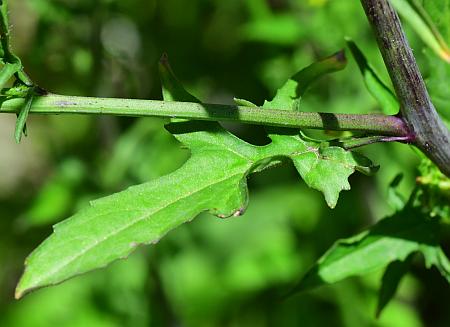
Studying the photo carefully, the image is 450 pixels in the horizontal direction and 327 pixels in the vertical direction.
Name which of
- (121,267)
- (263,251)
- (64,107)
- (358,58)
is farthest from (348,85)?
(64,107)

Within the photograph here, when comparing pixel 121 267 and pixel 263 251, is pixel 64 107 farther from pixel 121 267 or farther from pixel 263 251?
pixel 263 251

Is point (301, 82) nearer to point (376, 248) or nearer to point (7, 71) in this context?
point (376, 248)

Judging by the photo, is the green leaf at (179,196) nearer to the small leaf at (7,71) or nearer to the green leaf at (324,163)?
the green leaf at (324,163)

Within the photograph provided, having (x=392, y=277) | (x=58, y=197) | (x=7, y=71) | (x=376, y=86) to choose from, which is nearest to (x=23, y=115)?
(x=7, y=71)

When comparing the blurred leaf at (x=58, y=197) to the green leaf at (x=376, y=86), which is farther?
the blurred leaf at (x=58, y=197)

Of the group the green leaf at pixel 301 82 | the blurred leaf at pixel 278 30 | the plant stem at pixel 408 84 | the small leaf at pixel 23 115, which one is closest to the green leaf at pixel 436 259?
the plant stem at pixel 408 84

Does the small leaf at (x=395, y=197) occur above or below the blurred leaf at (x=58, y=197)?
above
